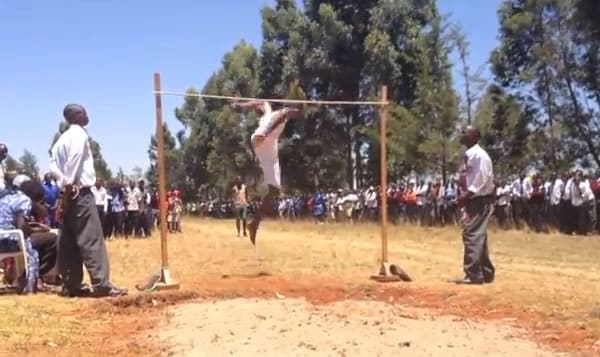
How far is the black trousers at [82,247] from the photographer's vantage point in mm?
9305

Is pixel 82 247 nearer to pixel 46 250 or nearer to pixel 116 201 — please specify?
pixel 46 250

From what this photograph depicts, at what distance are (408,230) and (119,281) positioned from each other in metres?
15.5

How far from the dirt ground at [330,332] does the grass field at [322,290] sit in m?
0.30

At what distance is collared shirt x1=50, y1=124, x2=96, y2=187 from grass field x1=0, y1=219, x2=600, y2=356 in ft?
4.30

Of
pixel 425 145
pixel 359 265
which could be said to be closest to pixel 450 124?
pixel 425 145

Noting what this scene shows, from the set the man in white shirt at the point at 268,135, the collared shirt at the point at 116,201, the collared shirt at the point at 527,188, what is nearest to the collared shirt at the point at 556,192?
the collared shirt at the point at 527,188

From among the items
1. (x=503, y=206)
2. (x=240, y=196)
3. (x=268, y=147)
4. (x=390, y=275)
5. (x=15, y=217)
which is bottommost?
(x=390, y=275)

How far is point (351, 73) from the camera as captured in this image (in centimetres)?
3753

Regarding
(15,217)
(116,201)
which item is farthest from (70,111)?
(116,201)

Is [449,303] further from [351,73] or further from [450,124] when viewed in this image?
[351,73]

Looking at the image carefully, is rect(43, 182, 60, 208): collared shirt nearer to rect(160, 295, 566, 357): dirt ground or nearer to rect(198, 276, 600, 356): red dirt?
rect(198, 276, 600, 356): red dirt

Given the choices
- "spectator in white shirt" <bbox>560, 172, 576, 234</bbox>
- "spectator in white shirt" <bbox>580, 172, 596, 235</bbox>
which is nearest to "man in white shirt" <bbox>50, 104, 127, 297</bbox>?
"spectator in white shirt" <bbox>580, 172, 596, 235</bbox>

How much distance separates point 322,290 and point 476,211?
250cm

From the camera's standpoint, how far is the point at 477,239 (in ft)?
35.7
